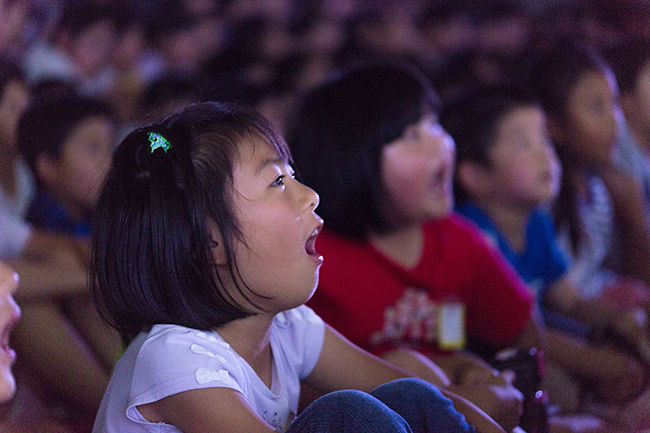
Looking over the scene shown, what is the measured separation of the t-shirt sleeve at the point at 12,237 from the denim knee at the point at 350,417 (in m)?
0.93

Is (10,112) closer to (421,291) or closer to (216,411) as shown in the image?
(421,291)

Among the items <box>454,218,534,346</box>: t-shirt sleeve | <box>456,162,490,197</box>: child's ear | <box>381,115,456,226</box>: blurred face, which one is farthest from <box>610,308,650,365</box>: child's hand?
Result: <box>381,115,456,226</box>: blurred face

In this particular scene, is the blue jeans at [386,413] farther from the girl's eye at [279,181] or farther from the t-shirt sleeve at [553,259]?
the t-shirt sleeve at [553,259]

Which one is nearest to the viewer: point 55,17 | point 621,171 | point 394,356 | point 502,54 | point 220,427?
point 220,427

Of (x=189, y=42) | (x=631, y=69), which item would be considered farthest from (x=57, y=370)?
(x=189, y=42)

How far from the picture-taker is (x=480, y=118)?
1.47 meters

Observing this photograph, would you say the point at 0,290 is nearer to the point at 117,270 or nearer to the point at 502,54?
the point at 117,270

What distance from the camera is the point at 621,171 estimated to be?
1884 millimetres

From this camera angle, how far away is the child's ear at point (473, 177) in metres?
1.50

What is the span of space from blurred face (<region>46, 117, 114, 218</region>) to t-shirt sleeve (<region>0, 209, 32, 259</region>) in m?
0.17

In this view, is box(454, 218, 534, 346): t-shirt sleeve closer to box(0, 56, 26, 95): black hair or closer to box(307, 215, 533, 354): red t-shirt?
box(307, 215, 533, 354): red t-shirt

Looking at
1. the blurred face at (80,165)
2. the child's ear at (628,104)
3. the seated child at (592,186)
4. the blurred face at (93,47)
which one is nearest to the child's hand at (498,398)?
the seated child at (592,186)

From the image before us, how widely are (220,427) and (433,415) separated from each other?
211mm

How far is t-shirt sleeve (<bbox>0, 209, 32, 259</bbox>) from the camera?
52.2 inches
